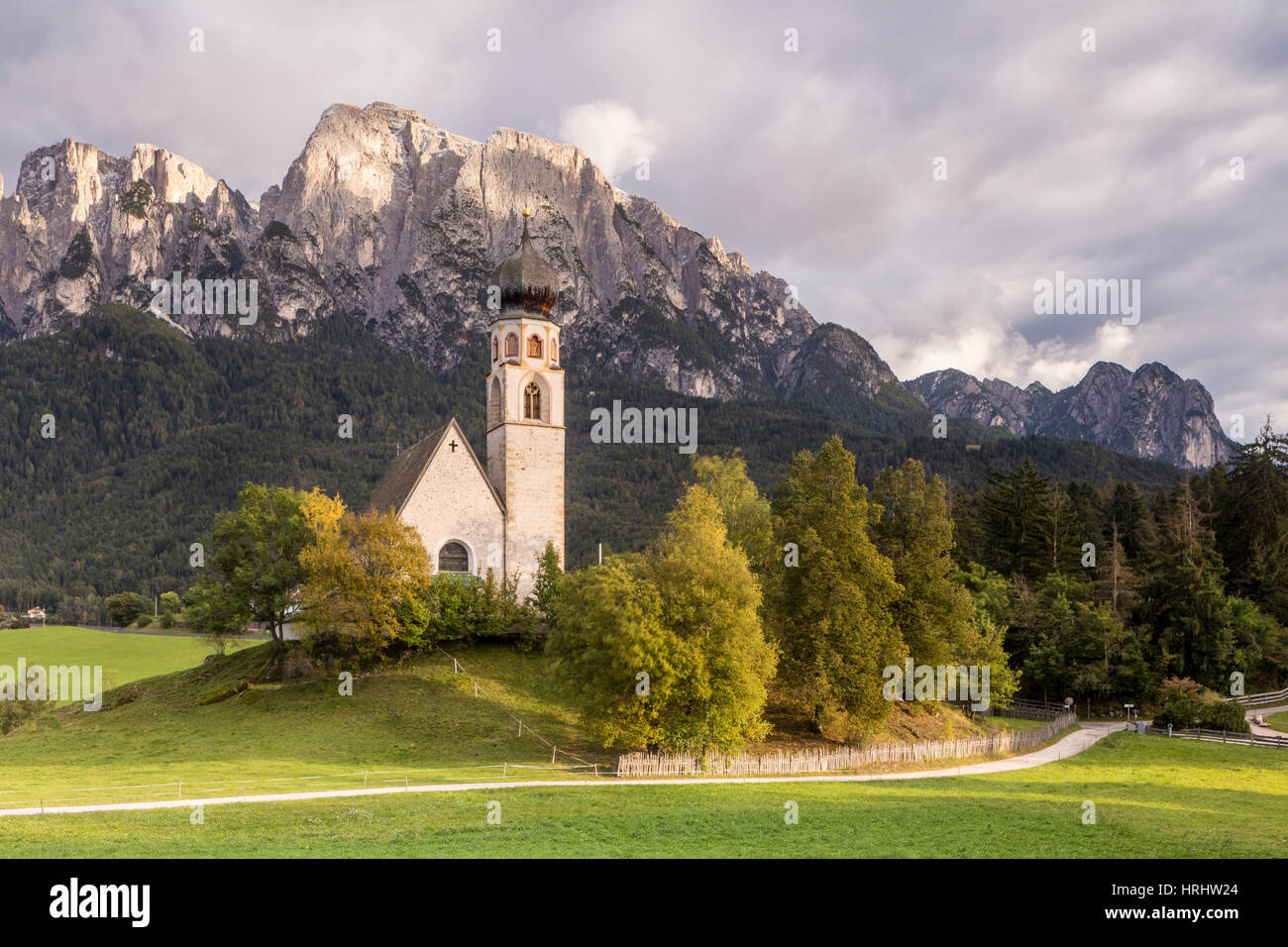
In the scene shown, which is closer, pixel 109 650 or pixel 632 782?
pixel 632 782

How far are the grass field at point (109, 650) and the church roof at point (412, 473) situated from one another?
108ft

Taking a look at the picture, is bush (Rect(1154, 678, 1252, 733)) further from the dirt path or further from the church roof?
the church roof

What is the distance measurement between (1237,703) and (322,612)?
152 ft

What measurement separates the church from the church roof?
85 millimetres

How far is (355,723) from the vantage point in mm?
37000

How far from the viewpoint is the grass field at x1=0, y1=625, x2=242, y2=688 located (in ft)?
266

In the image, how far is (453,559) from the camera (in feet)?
161

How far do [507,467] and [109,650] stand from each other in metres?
62.7

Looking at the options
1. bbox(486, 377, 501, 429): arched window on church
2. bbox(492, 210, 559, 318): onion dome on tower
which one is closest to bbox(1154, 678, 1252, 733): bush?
bbox(486, 377, 501, 429): arched window on church

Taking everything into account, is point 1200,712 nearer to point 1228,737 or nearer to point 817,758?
point 1228,737

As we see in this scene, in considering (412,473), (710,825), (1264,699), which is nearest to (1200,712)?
(1264,699)

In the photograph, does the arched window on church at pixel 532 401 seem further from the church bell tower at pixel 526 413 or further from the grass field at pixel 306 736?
the grass field at pixel 306 736
